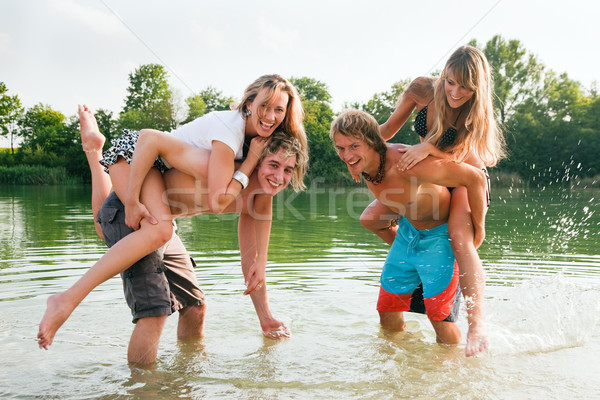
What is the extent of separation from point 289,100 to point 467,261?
6.49 feet

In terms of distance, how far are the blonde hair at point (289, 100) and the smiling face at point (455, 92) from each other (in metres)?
1.20

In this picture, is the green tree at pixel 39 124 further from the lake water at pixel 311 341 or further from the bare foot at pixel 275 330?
the bare foot at pixel 275 330

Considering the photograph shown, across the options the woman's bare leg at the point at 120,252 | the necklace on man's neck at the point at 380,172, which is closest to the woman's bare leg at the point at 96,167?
the woman's bare leg at the point at 120,252

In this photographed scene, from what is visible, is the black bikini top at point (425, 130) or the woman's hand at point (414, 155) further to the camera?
the black bikini top at point (425, 130)

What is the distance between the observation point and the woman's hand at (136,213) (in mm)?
3848

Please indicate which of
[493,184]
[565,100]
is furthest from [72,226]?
[565,100]

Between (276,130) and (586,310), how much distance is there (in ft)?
12.0

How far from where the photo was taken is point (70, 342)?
4.81 metres

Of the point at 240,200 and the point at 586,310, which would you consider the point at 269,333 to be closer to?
the point at 240,200

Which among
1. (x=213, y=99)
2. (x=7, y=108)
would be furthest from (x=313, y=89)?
(x=7, y=108)

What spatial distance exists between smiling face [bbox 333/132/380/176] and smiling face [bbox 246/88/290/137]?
56 centimetres

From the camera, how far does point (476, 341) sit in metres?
4.13

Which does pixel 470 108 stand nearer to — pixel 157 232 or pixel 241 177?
pixel 241 177

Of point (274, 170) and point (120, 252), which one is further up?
point (274, 170)
